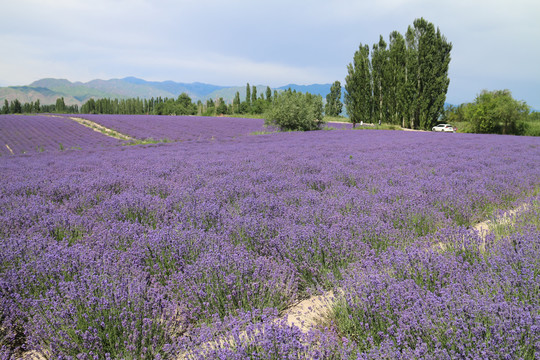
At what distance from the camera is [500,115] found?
2572 cm

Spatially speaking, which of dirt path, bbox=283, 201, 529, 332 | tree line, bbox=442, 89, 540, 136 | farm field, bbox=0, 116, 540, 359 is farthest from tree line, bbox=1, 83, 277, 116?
dirt path, bbox=283, 201, 529, 332

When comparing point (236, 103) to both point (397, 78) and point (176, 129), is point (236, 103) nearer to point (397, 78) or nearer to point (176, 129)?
point (397, 78)

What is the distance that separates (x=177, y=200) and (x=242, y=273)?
198 cm

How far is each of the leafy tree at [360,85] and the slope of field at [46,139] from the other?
2626 centimetres

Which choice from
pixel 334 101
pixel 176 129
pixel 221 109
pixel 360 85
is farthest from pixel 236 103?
pixel 176 129

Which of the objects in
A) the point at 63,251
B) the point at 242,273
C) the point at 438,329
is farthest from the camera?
the point at 63,251

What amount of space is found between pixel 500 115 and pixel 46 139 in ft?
117

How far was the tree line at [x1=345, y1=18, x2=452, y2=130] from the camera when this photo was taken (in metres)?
28.1

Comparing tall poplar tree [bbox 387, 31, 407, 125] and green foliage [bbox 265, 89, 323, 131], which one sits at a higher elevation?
tall poplar tree [bbox 387, 31, 407, 125]

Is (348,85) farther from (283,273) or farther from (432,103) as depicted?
(283,273)

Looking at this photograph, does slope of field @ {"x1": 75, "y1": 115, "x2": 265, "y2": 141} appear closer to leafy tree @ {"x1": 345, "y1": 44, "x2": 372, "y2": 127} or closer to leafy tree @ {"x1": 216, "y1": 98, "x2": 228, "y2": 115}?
leafy tree @ {"x1": 345, "y1": 44, "x2": 372, "y2": 127}

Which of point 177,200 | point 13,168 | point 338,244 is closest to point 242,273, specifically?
point 338,244

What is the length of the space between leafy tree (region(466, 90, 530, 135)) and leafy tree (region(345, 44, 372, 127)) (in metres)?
10.1

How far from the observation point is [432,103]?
28.6 m
